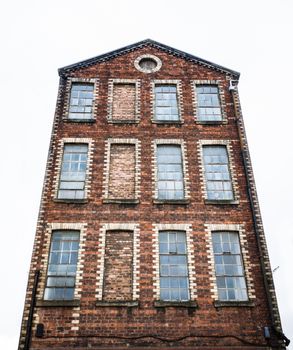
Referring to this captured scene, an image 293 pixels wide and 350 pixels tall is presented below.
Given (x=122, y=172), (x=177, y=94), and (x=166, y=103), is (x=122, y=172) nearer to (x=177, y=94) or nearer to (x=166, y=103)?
(x=166, y=103)

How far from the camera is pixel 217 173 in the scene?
13.8 m

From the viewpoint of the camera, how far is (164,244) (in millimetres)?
12305

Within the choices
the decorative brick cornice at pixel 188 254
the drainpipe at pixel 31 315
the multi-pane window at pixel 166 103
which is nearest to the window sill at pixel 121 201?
the decorative brick cornice at pixel 188 254

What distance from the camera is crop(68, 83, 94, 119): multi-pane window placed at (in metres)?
15.0

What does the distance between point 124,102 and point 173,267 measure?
6960 millimetres

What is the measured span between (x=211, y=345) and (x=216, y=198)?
475 cm

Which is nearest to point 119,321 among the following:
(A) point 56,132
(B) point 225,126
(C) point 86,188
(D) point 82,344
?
(D) point 82,344

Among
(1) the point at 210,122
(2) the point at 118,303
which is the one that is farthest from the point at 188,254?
(1) the point at 210,122

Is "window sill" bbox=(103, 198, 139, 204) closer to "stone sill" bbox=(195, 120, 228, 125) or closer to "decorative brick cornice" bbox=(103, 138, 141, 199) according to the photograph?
"decorative brick cornice" bbox=(103, 138, 141, 199)

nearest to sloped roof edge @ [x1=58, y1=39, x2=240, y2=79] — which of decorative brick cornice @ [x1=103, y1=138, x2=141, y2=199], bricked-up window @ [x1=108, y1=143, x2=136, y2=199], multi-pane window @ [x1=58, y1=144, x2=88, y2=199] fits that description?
multi-pane window @ [x1=58, y1=144, x2=88, y2=199]

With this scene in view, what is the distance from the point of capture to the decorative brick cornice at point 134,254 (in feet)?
37.3

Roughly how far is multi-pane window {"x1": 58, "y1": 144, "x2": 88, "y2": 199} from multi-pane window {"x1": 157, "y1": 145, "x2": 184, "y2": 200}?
269cm

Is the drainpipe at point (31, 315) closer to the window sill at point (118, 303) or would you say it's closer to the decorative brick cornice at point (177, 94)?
the window sill at point (118, 303)

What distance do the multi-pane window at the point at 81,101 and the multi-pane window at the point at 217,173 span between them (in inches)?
190
